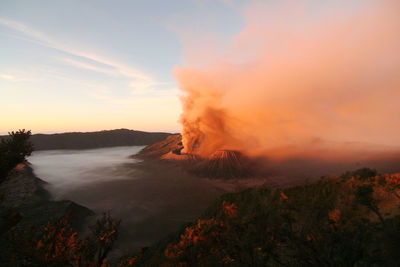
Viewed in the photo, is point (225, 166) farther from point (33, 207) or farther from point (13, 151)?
point (13, 151)

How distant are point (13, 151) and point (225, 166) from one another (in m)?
55.9

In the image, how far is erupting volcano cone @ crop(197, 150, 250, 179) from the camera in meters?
59.4

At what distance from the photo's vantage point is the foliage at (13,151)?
11.6 meters

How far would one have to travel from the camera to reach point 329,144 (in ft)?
348

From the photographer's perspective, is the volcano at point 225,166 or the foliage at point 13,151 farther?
the volcano at point 225,166

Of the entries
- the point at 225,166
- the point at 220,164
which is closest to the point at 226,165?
the point at 225,166

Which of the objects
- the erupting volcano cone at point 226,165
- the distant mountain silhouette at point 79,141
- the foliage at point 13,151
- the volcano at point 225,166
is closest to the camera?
the foliage at point 13,151

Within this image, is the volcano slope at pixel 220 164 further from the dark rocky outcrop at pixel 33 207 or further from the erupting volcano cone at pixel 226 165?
the dark rocky outcrop at pixel 33 207

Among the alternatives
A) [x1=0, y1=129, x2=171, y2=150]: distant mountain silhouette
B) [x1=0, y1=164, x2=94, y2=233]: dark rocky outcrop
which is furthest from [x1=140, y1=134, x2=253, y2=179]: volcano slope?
[x1=0, y1=129, x2=171, y2=150]: distant mountain silhouette

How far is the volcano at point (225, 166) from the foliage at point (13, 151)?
49.6m

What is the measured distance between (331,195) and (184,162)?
5647cm

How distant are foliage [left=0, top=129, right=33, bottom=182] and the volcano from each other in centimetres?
4961

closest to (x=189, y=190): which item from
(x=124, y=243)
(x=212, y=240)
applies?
(x=124, y=243)

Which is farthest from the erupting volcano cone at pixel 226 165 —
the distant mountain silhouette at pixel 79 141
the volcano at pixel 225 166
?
the distant mountain silhouette at pixel 79 141
